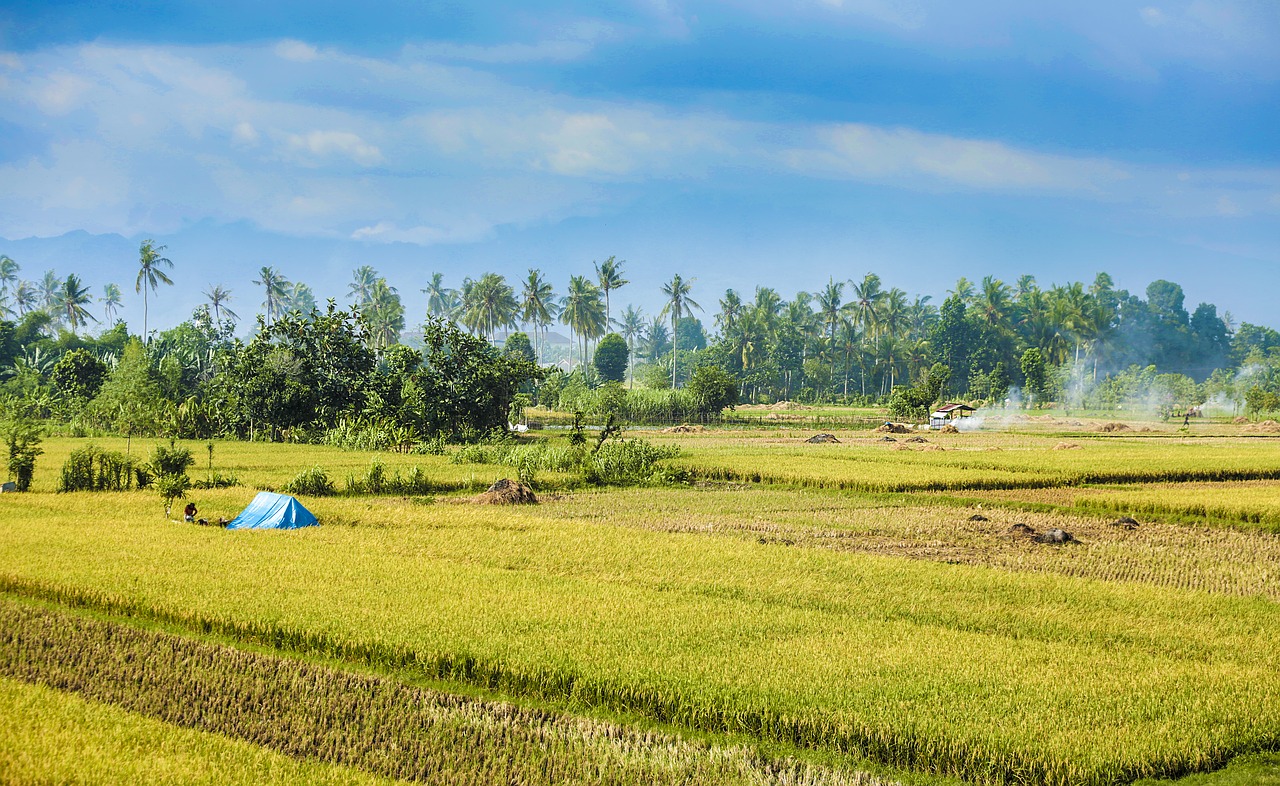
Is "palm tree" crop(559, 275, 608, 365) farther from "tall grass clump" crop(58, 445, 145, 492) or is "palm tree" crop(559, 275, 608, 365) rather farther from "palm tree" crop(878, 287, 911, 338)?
"tall grass clump" crop(58, 445, 145, 492)

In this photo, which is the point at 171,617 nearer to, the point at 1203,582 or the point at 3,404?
the point at 1203,582

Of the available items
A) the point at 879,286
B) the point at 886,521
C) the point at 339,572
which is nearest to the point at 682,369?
the point at 879,286

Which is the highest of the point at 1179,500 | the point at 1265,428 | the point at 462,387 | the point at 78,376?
the point at 78,376

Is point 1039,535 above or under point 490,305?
under

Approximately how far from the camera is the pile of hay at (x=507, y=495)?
20094 millimetres

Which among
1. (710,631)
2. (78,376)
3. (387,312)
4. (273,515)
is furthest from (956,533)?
(387,312)

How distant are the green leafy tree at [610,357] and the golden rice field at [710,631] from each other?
67.3 m

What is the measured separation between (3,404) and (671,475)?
3342 centimetres

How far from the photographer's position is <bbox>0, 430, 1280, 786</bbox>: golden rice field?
22.2 feet

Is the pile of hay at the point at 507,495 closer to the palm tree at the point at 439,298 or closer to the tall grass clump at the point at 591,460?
the tall grass clump at the point at 591,460

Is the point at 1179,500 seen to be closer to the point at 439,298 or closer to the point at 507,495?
the point at 507,495

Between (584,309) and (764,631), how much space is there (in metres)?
81.5

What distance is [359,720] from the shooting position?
749cm

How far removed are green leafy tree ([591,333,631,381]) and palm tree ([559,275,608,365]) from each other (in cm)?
360
